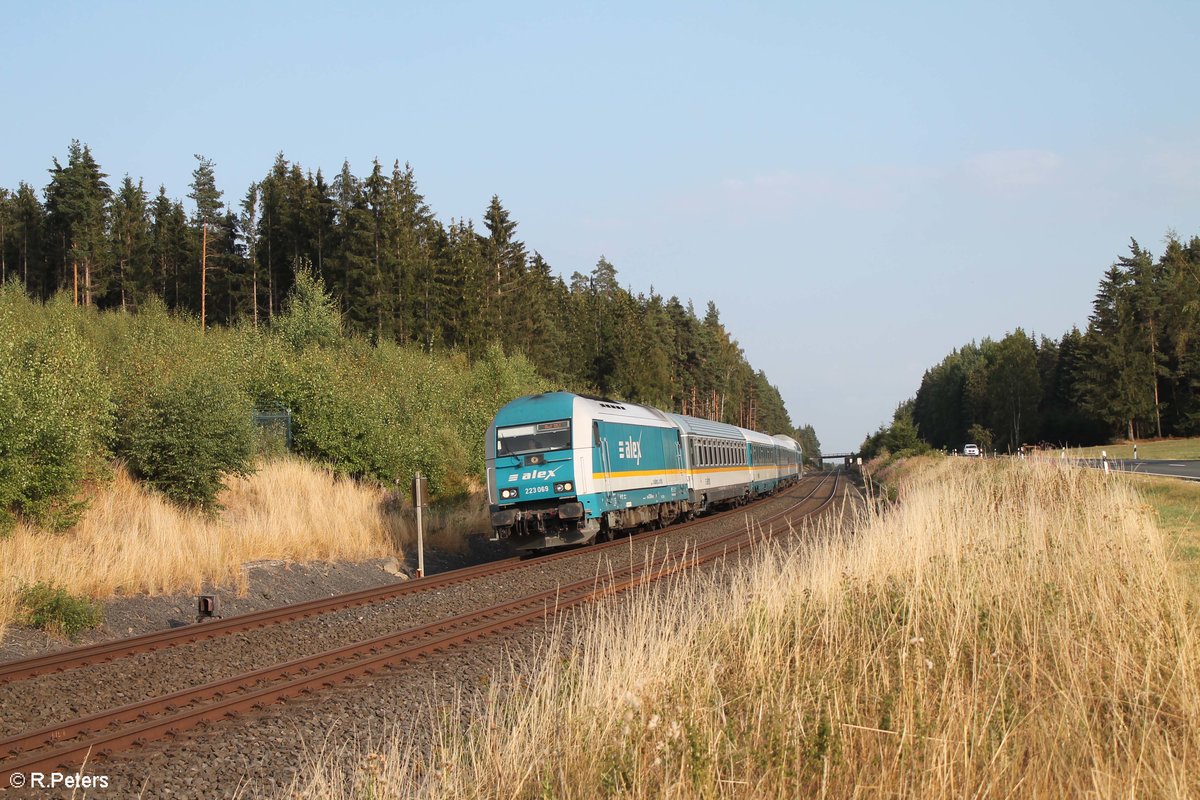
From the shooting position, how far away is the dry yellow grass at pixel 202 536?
12.6 meters

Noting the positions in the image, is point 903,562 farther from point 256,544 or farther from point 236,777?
point 256,544

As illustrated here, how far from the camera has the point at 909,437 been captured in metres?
62.2

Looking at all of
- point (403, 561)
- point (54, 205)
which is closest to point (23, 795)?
point (403, 561)

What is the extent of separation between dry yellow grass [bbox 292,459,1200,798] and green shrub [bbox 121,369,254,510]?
455 inches

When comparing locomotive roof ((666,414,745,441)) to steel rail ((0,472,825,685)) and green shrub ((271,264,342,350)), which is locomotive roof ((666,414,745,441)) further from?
green shrub ((271,264,342,350))

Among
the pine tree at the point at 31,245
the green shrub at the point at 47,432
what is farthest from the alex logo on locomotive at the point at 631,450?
the pine tree at the point at 31,245

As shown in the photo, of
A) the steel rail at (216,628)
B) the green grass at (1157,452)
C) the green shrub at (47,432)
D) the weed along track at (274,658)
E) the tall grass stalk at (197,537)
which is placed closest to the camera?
the weed along track at (274,658)

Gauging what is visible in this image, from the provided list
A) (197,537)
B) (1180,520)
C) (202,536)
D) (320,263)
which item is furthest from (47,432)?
(320,263)

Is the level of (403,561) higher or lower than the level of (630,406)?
lower

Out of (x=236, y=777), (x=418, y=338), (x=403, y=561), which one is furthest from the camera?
(x=418, y=338)

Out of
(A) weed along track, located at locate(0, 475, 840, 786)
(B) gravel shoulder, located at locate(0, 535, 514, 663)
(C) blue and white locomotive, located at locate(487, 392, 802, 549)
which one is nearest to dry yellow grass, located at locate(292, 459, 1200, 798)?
(A) weed along track, located at locate(0, 475, 840, 786)

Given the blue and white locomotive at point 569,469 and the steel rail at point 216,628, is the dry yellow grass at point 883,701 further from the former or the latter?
the blue and white locomotive at point 569,469

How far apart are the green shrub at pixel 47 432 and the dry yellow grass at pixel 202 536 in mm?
481

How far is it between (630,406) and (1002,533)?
595 inches
